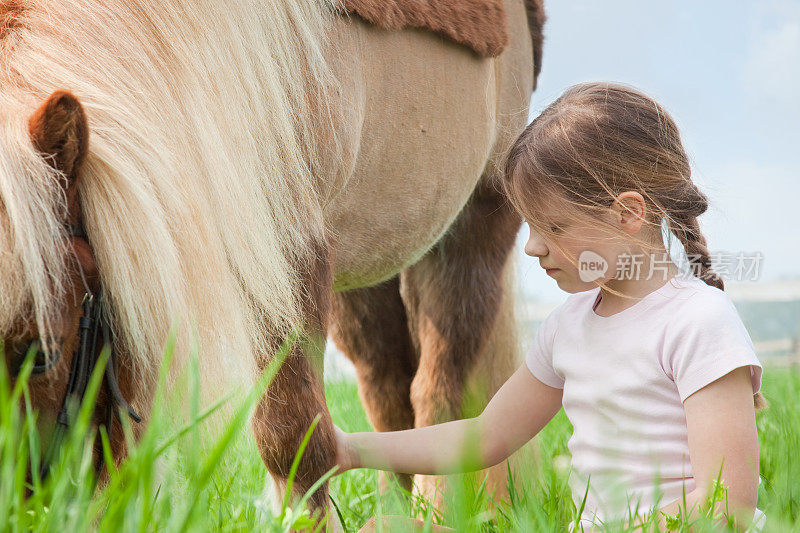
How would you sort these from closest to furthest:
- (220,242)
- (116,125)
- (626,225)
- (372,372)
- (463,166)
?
(116,125), (220,242), (626,225), (463,166), (372,372)

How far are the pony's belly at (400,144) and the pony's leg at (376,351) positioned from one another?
2.25 feet

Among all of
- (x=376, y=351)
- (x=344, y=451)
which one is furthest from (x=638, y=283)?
(x=376, y=351)

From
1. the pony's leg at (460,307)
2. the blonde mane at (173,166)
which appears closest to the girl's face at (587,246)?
the blonde mane at (173,166)

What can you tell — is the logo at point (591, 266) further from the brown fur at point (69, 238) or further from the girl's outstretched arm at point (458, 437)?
the brown fur at point (69, 238)

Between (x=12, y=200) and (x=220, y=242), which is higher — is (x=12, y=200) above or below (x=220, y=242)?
above

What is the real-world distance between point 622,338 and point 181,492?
38.4 inches

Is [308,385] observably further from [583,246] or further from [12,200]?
[12,200]

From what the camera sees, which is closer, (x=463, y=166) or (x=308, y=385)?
(x=308, y=385)

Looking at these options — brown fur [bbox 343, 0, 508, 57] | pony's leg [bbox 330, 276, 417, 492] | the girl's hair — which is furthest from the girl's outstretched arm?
pony's leg [bbox 330, 276, 417, 492]

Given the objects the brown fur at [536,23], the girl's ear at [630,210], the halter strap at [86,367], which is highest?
the brown fur at [536,23]

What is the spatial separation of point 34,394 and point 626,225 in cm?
117

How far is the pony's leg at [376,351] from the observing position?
3.53 m

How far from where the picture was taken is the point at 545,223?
5.65 feet

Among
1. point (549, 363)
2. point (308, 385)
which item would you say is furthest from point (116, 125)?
point (549, 363)
